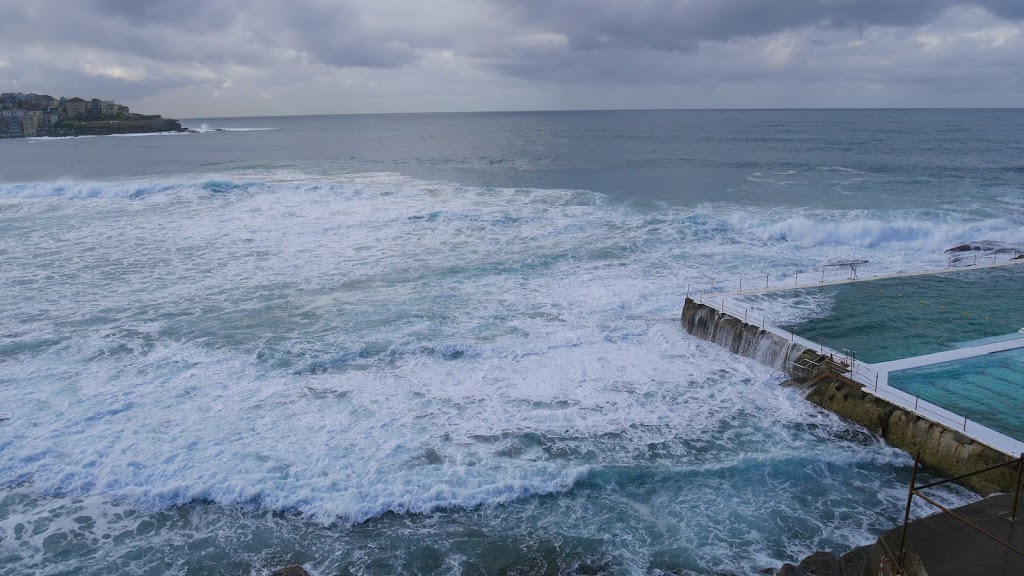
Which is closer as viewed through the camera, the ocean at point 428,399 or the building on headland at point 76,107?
the ocean at point 428,399

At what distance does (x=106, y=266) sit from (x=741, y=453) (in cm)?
2565

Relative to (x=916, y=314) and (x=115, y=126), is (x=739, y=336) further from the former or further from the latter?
(x=115, y=126)

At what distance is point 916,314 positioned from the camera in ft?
57.7

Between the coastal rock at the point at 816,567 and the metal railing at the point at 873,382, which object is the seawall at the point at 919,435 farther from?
the coastal rock at the point at 816,567

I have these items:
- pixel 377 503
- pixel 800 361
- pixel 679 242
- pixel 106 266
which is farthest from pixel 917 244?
pixel 106 266

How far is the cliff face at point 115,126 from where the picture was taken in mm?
139500

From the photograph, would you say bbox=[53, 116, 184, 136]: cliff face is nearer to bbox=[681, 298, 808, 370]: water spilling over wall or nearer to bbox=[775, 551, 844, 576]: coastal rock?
bbox=[681, 298, 808, 370]: water spilling over wall

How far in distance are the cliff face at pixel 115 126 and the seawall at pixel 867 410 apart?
16115cm

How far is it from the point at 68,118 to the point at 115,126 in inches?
677

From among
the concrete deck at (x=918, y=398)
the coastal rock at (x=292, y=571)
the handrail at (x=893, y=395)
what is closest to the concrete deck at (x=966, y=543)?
the concrete deck at (x=918, y=398)

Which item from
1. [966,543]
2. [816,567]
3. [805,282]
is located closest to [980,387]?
[966,543]

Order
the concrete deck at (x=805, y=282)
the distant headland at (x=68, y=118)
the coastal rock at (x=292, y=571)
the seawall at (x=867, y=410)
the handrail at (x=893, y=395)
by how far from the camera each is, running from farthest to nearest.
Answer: the distant headland at (x=68, y=118)
the concrete deck at (x=805, y=282)
the handrail at (x=893, y=395)
the seawall at (x=867, y=410)
the coastal rock at (x=292, y=571)

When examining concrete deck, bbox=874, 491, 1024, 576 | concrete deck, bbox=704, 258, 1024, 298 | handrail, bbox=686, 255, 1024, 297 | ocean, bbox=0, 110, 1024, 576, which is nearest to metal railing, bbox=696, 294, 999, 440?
ocean, bbox=0, 110, 1024, 576

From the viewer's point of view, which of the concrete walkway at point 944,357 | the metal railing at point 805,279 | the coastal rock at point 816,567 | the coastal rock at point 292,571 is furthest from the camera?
the metal railing at point 805,279
